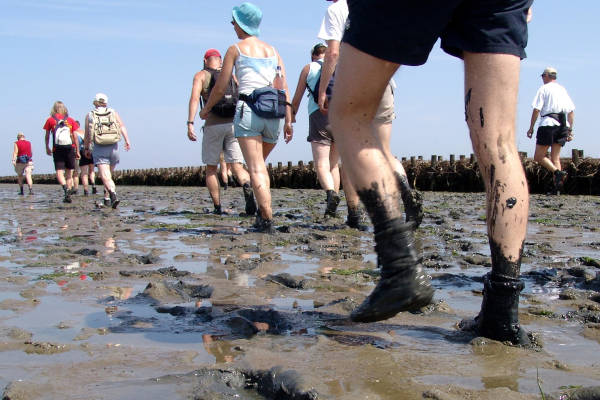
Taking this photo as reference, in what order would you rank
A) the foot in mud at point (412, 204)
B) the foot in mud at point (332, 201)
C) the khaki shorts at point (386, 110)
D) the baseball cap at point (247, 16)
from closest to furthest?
the foot in mud at point (412, 204) → the khaki shorts at point (386, 110) → the baseball cap at point (247, 16) → the foot in mud at point (332, 201)

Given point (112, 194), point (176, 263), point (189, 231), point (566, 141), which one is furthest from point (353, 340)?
point (566, 141)

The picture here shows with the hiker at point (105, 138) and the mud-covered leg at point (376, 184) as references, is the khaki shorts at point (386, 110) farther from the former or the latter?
the hiker at point (105, 138)

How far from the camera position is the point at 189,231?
641 centimetres

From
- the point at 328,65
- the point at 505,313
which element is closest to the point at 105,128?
the point at 328,65

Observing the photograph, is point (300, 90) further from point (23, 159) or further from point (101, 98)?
point (23, 159)

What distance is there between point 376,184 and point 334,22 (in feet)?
11.5

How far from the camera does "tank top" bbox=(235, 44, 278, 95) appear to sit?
571 centimetres

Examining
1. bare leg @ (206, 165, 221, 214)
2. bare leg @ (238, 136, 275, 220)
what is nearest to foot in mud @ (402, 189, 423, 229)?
bare leg @ (238, 136, 275, 220)

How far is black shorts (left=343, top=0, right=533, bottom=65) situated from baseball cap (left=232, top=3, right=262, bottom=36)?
3.85 m

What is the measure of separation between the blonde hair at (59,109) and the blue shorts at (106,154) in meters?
4.49

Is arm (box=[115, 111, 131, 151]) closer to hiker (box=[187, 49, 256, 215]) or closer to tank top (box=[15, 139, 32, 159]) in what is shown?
hiker (box=[187, 49, 256, 215])

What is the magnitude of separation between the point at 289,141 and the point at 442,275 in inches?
129

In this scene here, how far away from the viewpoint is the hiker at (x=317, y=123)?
21.6 feet

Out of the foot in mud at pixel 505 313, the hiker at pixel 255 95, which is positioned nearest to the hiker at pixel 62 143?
the hiker at pixel 255 95
